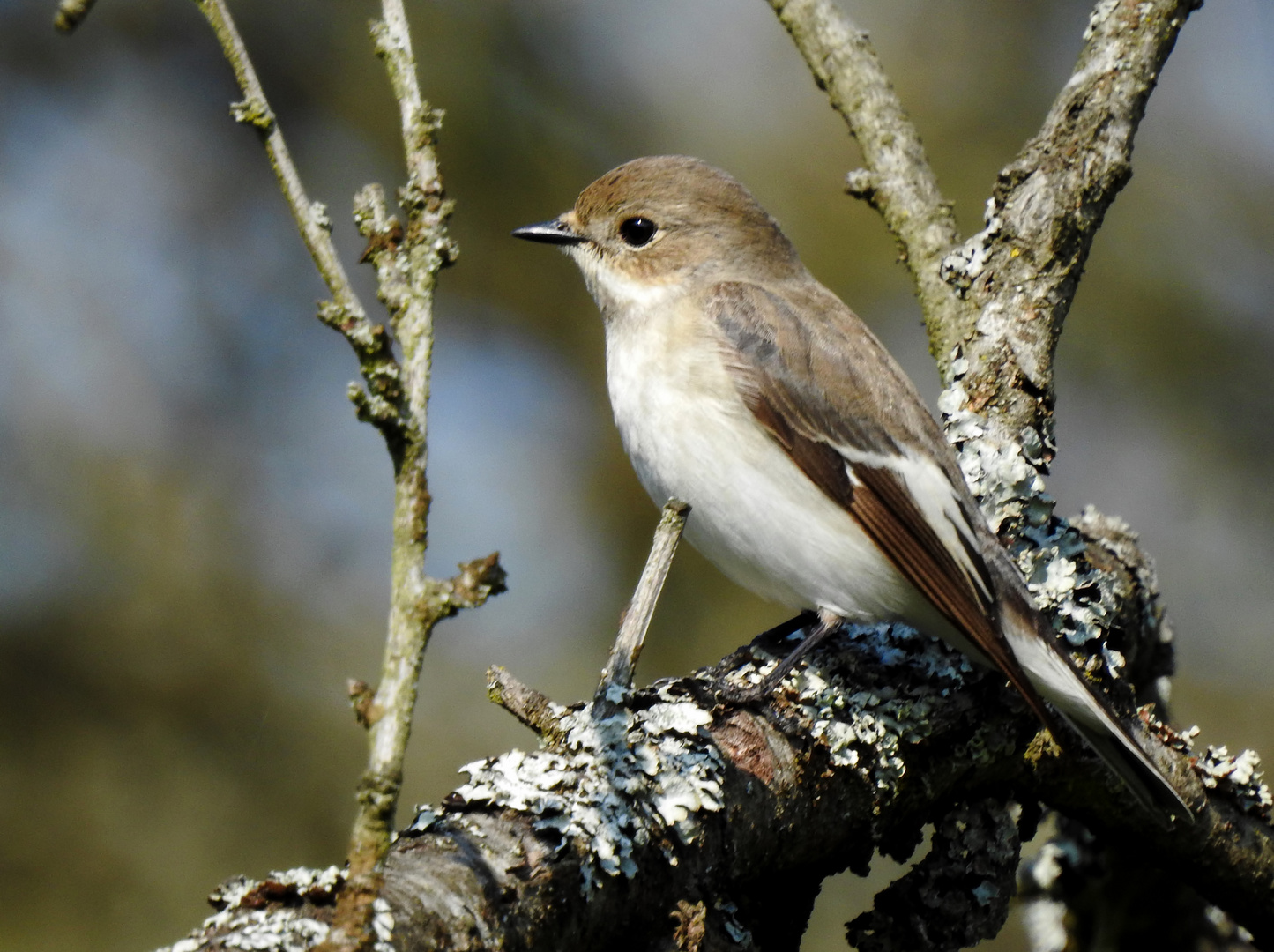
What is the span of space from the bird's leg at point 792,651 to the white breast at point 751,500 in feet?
0.15

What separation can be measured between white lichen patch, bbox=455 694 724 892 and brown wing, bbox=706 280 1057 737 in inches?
37.9

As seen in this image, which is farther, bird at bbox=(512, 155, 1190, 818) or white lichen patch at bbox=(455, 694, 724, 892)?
bird at bbox=(512, 155, 1190, 818)

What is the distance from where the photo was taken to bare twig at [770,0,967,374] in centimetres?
424

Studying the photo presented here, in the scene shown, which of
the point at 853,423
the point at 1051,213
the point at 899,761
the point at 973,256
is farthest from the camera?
the point at 973,256

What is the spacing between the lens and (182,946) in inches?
57.7

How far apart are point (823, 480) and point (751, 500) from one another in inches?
8.6

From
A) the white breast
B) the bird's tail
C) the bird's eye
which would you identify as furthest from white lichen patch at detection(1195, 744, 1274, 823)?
the bird's eye

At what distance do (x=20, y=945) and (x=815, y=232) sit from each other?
17.6 ft

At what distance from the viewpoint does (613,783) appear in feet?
6.93

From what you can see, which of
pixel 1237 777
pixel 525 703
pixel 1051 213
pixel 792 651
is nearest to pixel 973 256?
pixel 1051 213

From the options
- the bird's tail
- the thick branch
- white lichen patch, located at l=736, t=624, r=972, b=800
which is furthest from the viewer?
the thick branch

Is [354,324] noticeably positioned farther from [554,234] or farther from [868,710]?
[554,234]

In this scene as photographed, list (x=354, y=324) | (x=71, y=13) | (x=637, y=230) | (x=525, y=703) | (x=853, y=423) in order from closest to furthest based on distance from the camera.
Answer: (x=354, y=324) < (x=71, y=13) < (x=525, y=703) < (x=853, y=423) < (x=637, y=230)

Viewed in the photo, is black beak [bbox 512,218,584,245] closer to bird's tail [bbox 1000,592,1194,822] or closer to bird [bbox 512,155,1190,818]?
bird [bbox 512,155,1190,818]
